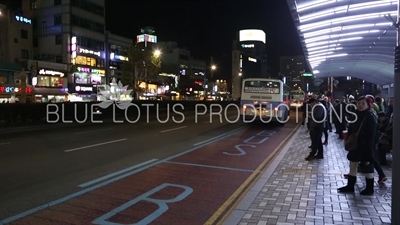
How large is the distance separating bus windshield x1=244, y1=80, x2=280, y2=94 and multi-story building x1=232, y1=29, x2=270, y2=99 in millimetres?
103034

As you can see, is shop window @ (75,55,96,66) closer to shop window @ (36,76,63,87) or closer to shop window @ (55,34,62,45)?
shop window @ (55,34,62,45)

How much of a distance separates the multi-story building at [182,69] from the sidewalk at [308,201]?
81619 millimetres

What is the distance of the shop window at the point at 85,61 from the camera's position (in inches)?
2210

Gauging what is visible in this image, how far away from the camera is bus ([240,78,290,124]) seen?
23.1 meters

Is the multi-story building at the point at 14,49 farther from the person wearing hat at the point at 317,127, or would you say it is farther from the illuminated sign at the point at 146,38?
the illuminated sign at the point at 146,38

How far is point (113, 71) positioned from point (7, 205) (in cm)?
6044

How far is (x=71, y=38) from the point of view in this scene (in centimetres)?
5556

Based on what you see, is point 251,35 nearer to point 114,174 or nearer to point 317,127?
point 317,127

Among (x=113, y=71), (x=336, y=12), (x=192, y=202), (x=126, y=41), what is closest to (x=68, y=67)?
(x=113, y=71)

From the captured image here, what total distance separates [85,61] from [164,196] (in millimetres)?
54462

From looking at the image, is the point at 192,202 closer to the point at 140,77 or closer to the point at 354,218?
the point at 354,218

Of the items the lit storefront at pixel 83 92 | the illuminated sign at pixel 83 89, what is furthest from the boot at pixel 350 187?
the illuminated sign at pixel 83 89

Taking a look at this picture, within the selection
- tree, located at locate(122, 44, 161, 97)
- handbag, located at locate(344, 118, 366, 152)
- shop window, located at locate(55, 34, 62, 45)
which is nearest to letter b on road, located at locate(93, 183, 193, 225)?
handbag, located at locate(344, 118, 366, 152)

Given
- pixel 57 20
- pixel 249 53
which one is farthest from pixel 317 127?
pixel 249 53
